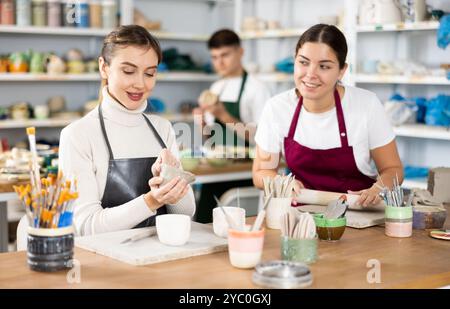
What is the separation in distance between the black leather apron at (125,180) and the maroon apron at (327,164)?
0.74 m

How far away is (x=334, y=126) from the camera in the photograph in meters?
3.26

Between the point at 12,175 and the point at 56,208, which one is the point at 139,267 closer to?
the point at 56,208

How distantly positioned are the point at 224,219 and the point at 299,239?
312mm

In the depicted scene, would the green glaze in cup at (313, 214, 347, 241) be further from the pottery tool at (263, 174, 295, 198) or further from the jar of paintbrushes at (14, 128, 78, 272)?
the jar of paintbrushes at (14, 128, 78, 272)

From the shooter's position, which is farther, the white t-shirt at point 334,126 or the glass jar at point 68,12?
the glass jar at point 68,12

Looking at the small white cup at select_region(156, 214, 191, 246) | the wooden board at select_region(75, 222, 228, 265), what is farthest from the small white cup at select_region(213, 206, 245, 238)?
the small white cup at select_region(156, 214, 191, 246)

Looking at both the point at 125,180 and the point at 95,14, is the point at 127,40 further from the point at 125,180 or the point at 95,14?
the point at 95,14

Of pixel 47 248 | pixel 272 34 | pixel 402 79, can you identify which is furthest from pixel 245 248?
pixel 272 34

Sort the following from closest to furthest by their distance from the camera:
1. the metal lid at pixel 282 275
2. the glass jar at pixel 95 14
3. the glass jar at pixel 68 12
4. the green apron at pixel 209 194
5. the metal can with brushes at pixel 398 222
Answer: the metal lid at pixel 282 275, the metal can with brushes at pixel 398 222, the green apron at pixel 209 194, the glass jar at pixel 68 12, the glass jar at pixel 95 14

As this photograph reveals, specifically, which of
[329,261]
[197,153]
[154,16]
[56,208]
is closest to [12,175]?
[197,153]

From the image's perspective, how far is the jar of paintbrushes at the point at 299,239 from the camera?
2096mm

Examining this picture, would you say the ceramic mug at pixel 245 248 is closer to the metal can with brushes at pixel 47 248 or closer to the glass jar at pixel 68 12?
the metal can with brushes at pixel 47 248

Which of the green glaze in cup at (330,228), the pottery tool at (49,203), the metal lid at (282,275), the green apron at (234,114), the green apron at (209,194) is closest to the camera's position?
the metal lid at (282,275)

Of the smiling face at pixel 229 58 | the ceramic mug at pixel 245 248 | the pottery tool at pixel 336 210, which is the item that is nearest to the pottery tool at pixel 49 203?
the ceramic mug at pixel 245 248
